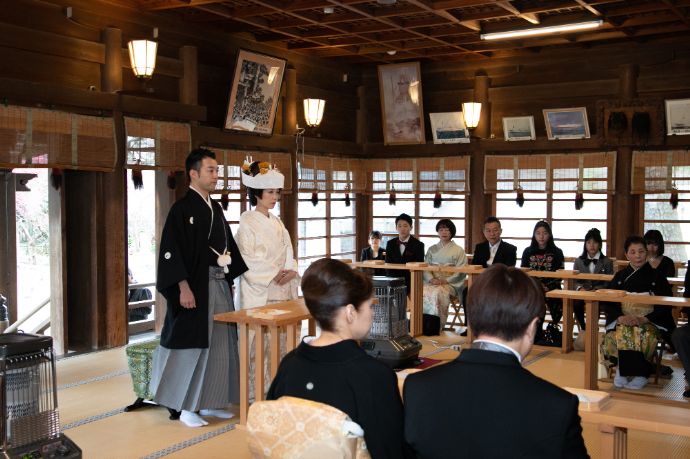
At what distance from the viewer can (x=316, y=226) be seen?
981 centimetres

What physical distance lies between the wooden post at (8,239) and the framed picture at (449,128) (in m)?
5.47

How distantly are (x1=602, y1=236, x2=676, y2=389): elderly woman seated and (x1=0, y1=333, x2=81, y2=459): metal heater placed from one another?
13.5 ft

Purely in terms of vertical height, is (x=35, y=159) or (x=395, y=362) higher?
(x=35, y=159)

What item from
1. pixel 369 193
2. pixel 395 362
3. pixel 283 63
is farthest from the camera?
pixel 369 193

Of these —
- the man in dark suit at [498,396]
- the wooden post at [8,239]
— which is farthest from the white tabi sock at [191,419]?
the man in dark suit at [498,396]

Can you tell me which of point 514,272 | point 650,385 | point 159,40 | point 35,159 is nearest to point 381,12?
point 159,40

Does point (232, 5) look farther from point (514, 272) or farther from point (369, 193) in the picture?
point (514, 272)

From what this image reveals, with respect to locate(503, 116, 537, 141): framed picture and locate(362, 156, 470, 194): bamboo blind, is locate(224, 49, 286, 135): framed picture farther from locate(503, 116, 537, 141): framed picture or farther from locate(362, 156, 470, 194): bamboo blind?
locate(503, 116, 537, 141): framed picture

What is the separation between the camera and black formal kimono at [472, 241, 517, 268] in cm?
770

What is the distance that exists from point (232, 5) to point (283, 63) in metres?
1.45

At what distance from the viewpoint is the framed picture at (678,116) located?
8336 mm

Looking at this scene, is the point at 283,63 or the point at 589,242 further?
the point at 283,63

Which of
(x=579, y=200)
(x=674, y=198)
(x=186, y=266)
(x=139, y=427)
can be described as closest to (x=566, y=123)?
(x=579, y=200)

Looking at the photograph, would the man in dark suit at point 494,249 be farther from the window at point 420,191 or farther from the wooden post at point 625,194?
the window at point 420,191
